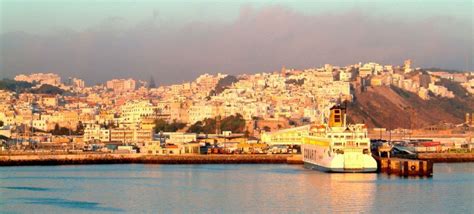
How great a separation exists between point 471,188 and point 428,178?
4.52m

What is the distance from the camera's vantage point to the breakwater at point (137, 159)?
166 ft

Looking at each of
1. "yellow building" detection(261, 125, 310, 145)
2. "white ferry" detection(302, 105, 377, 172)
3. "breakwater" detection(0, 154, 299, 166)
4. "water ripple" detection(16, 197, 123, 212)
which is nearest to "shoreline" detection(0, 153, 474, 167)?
"breakwater" detection(0, 154, 299, 166)

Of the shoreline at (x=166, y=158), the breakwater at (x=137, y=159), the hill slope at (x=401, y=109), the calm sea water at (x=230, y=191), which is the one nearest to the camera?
the calm sea water at (x=230, y=191)

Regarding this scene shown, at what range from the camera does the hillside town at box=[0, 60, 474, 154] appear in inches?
2452

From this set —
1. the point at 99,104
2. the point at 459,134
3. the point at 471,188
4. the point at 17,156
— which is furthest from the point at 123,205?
the point at 99,104

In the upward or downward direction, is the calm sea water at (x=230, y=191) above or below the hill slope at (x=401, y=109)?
below

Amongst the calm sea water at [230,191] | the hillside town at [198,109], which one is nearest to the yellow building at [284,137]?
the hillside town at [198,109]

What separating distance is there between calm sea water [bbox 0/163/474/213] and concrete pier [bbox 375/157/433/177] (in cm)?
61

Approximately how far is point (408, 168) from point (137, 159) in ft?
53.9

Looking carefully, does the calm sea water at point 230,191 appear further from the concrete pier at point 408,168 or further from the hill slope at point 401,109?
the hill slope at point 401,109

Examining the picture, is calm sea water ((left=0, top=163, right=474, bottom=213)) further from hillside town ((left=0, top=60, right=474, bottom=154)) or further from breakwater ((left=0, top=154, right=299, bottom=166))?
hillside town ((left=0, top=60, right=474, bottom=154))

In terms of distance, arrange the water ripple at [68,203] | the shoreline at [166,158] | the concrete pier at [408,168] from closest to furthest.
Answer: the water ripple at [68,203] < the concrete pier at [408,168] < the shoreline at [166,158]

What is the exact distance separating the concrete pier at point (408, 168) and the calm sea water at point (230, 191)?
0.61 meters

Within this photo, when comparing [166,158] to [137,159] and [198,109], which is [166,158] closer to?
[137,159]
